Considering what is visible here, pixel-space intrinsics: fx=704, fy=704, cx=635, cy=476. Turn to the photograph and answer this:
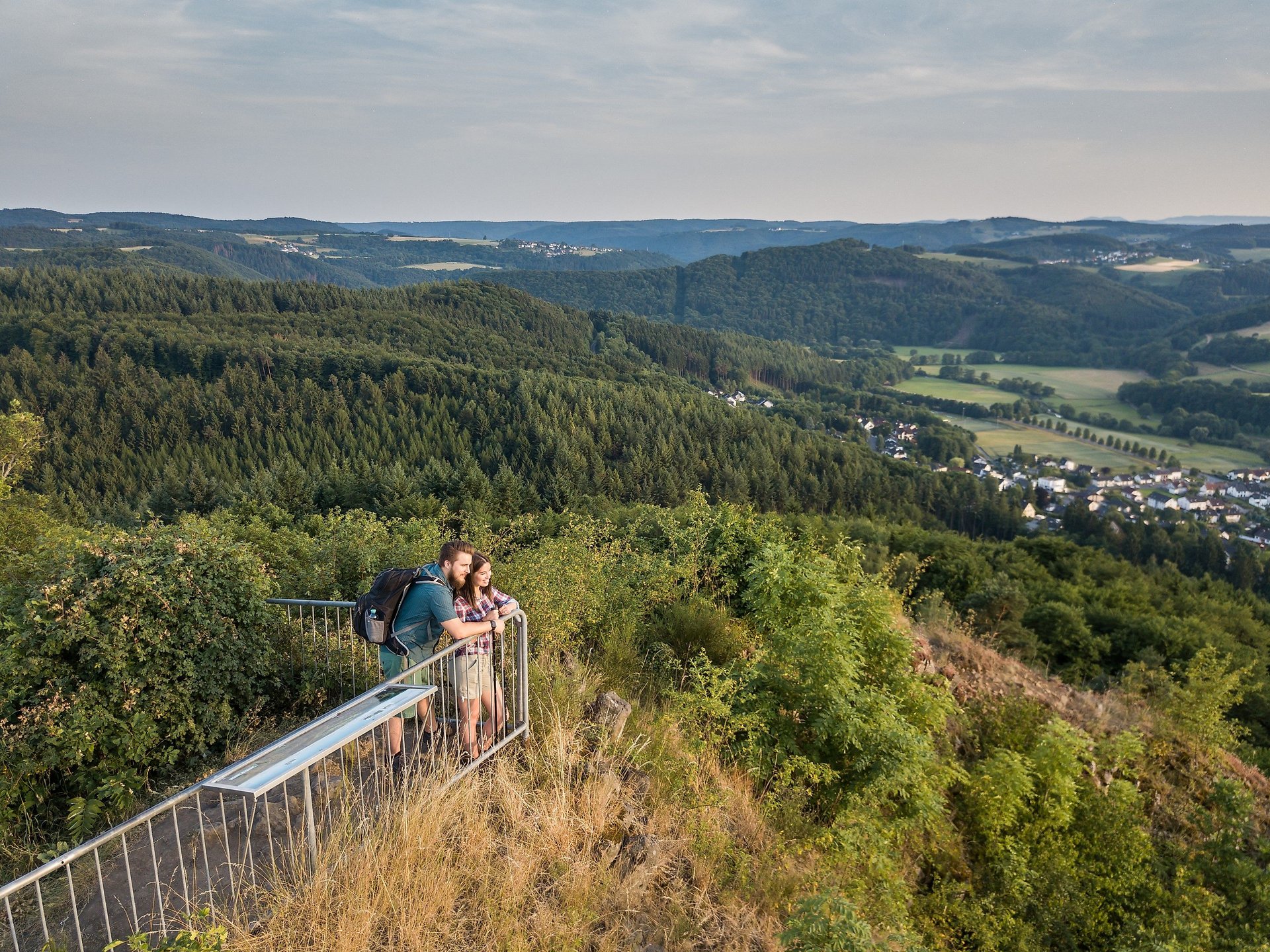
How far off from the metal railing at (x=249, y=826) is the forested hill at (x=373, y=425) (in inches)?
1710

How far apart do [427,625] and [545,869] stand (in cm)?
206

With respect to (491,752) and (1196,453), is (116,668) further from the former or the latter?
(1196,453)

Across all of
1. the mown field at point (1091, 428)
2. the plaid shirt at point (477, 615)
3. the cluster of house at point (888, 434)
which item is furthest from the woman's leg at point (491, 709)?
the mown field at point (1091, 428)

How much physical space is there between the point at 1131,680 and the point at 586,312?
19064cm

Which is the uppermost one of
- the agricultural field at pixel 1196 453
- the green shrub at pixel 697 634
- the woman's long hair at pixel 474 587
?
the woman's long hair at pixel 474 587

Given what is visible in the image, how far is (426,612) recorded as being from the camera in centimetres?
570

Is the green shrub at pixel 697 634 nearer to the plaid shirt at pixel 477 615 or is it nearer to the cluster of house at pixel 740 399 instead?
the plaid shirt at pixel 477 615

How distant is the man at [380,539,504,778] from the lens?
5.54 meters

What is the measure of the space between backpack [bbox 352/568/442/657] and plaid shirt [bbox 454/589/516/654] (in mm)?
285

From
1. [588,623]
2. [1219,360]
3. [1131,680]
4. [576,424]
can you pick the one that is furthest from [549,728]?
[1219,360]

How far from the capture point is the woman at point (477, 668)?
18.6 feet

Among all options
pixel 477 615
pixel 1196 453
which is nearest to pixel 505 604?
pixel 477 615

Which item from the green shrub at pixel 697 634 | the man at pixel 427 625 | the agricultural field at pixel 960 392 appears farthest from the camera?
the agricultural field at pixel 960 392

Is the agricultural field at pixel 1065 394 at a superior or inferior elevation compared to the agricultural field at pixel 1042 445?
superior
